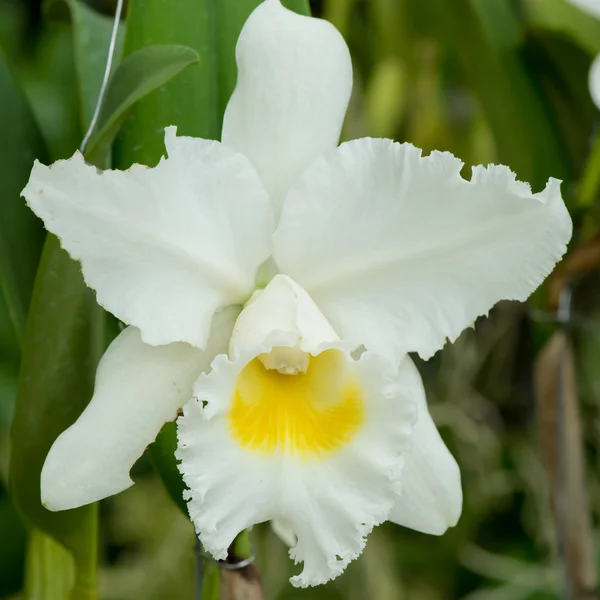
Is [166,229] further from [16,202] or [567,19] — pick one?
[567,19]

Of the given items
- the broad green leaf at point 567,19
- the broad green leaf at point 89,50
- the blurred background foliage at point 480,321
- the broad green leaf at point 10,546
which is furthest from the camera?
the broad green leaf at point 10,546

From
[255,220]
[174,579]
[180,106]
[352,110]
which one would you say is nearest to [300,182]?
[255,220]

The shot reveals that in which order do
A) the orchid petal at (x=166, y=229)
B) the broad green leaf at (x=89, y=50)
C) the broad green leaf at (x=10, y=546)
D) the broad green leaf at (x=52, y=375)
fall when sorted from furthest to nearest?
1. the broad green leaf at (x=10, y=546)
2. the broad green leaf at (x=89, y=50)
3. the broad green leaf at (x=52, y=375)
4. the orchid petal at (x=166, y=229)

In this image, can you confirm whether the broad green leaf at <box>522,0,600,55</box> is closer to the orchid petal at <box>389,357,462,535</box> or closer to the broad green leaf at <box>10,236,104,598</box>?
the orchid petal at <box>389,357,462,535</box>

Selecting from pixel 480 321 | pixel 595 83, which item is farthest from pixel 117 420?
pixel 480 321

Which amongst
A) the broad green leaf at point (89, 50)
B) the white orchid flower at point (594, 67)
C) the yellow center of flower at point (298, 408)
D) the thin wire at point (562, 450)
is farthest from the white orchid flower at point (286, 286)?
the thin wire at point (562, 450)

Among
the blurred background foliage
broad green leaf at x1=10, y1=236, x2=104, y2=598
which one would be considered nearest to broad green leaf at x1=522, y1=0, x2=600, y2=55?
the blurred background foliage

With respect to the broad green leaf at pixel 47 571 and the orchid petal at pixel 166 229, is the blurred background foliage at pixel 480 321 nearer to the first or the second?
the broad green leaf at pixel 47 571
